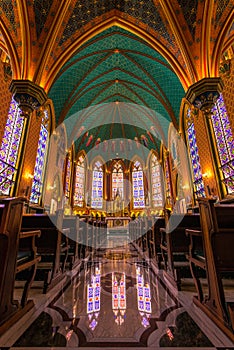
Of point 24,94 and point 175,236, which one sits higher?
point 24,94

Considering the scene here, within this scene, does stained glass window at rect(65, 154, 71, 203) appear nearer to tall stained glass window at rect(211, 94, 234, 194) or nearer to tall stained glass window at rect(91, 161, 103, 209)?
tall stained glass window at rect(91, 161, 103, 209)

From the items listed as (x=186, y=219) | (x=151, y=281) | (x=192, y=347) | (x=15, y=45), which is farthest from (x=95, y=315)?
(x=15, y=45)

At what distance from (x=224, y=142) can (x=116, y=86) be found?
371 inches

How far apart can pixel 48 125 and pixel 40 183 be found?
12.5ft

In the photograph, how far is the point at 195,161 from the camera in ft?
31.1

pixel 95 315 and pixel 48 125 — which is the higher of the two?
pixel 48 125

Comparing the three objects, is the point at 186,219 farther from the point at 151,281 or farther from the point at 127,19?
the point at 127,19

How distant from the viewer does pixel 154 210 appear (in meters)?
15.4

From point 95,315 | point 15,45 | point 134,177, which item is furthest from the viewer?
point 134,177

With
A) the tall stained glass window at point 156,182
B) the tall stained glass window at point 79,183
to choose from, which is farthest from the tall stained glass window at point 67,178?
the tall stained glass window at point 156,182

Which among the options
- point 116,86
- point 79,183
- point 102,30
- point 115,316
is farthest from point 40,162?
point 115,316

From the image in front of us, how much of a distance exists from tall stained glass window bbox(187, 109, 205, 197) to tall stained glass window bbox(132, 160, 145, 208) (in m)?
8.28

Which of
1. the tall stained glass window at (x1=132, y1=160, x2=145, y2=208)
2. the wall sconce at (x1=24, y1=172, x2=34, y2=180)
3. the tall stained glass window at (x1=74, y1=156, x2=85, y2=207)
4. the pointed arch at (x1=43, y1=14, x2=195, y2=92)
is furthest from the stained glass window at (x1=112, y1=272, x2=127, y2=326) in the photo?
the tall stained glass window at (x1=132, y1=160, x2=145, y2=208)

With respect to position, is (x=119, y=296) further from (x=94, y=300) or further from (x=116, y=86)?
(x=116, y=86)
